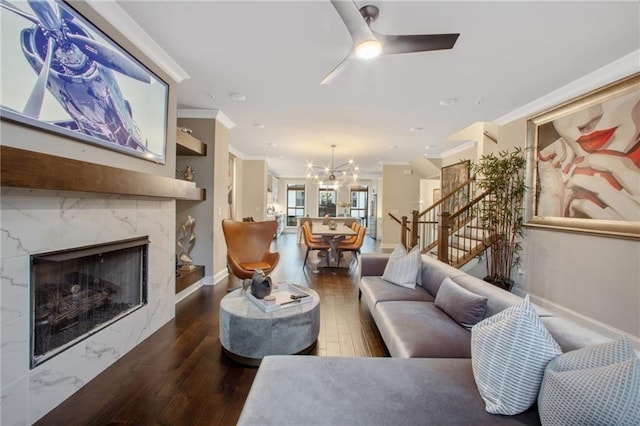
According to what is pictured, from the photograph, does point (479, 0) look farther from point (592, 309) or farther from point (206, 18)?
point (592, 309)

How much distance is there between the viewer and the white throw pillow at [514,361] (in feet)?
3.65

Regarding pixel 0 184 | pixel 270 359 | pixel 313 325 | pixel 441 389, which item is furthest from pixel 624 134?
pixel 0 184

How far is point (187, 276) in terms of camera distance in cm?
367

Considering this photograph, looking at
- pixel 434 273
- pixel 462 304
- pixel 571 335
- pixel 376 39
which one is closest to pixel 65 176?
pixel 376 39

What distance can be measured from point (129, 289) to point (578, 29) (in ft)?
14.6

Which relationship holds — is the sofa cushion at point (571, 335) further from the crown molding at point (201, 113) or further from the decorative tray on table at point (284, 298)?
the crown molding at point (201, 113)

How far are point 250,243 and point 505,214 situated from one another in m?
3.85

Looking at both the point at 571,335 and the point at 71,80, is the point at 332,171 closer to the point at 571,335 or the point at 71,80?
the point at 71,80

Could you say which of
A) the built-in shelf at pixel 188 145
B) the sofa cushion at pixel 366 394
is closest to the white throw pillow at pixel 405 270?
the sofa cushion at pixel 366 394

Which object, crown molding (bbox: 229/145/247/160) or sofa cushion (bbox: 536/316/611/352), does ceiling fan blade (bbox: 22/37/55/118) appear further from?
crown molding (bbox: 229/145/247/160)

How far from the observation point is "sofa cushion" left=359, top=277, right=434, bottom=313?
102 inches

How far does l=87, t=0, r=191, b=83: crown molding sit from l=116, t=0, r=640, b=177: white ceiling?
0.21ft

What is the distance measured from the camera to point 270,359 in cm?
146

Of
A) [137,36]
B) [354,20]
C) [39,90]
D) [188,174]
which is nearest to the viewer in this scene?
[39,90]
